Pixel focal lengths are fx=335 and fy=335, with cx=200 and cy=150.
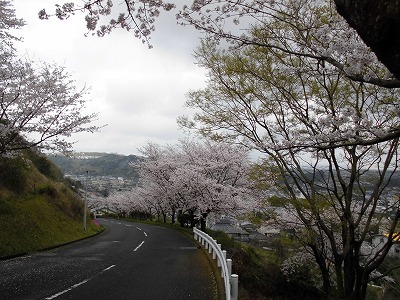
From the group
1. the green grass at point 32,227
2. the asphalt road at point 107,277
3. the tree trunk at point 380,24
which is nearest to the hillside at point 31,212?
the green grass at point 32,227

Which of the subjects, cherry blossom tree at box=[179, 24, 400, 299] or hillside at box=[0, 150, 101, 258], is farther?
hillside at box=[0, 150, 101, 258]

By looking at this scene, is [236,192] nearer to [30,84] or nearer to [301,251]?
[301,251]

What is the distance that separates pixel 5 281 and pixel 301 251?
1241 cm

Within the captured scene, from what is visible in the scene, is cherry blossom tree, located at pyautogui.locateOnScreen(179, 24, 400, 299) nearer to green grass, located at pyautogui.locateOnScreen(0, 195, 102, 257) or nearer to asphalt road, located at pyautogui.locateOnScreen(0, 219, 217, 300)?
asphalt road, located at pyautogui.locateOnScreen(0, 219, 217, 300)

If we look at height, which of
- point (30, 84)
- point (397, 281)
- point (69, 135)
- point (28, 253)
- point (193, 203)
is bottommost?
point (397, 281)

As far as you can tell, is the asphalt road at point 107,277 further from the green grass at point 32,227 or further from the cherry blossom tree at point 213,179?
the cherry blossom tree at point 213,179

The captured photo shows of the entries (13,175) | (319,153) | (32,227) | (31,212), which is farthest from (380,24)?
(13,175)

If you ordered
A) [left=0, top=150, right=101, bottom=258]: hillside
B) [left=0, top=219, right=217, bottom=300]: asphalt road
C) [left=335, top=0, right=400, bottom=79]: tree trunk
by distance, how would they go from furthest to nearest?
[left=0, top=150, right=101, bottom=258]: hillside
[left=0, top=219, right=217, bottom=300]: asphalt road
[left=335, top=0, right=400, bottom=79]: tree trunk

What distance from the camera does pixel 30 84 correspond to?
10.6 metres

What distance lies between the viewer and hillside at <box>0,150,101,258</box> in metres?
14.8

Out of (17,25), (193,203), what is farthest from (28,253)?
(193,203)

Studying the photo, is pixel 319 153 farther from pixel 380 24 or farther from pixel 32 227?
pixel 32 227

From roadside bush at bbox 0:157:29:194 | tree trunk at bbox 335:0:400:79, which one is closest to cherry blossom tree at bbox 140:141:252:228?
roadside bush at bbox 0:157:29:194

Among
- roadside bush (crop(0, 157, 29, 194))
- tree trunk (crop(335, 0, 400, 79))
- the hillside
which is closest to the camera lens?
tree trunk (crop(335, 0, 400, 79))
